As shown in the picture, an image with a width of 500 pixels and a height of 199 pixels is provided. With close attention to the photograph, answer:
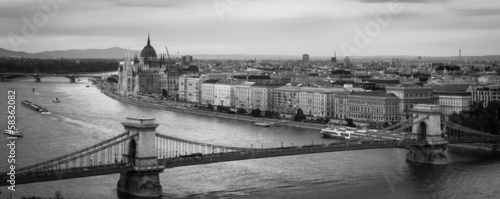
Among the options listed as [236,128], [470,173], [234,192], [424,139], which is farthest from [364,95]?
[234,192]

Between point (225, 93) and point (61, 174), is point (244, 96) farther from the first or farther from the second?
point (61, 174)

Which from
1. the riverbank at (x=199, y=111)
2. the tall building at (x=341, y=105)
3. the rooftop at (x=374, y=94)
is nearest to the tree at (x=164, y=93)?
the riverbank at (x=199, y=111)

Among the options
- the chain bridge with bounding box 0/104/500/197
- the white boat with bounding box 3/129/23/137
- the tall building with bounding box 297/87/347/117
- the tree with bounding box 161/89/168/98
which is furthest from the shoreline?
the white boat with bounding box 3/129/23/137

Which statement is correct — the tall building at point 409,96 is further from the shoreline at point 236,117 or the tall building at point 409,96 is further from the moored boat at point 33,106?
the moored boat at point 33,106

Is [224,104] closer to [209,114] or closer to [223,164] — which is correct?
[209,114]

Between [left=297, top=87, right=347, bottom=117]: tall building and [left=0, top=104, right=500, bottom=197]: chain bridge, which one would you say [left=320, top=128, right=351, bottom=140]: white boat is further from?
[left=297, top=87, right=347, bottom=117]: tall building

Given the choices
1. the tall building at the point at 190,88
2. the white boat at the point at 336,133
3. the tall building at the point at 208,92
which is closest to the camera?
the white boat at the point at 336,133

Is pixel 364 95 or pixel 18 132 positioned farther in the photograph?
pixel 364 95
